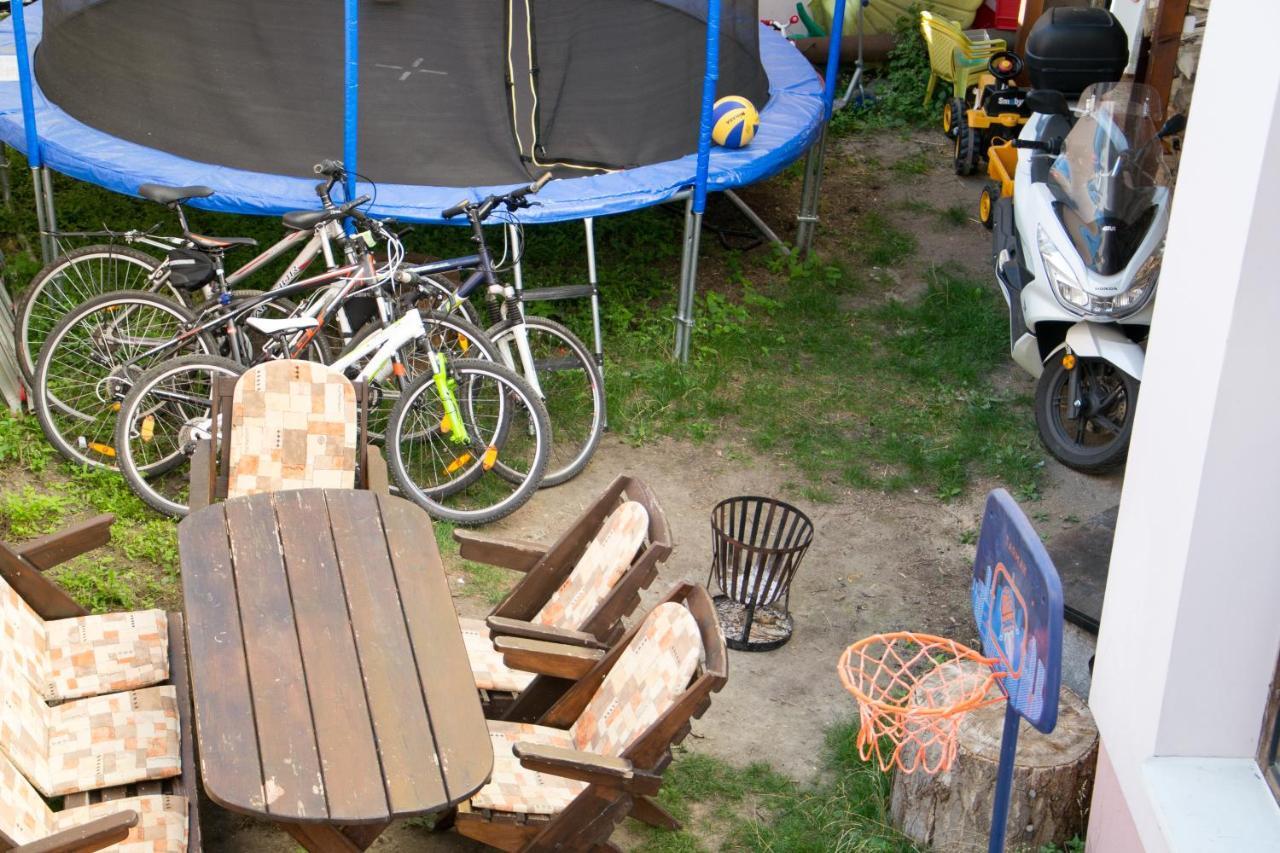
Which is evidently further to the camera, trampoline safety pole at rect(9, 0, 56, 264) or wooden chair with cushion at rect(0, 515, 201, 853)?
Answer: trampoline safety pole at rect(9, 0, 56, 264)

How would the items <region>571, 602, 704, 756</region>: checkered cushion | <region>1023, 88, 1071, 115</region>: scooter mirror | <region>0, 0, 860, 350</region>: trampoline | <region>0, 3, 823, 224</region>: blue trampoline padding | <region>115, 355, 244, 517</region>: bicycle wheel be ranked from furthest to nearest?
<region>0, 0, 860, 350</region>: trampoline → <region>1023, 88, 1071, 115</region>: scooter mirror → <region>0, 3, 823, 224</region>: blue trampoline padding → <region>115, 355, 244, 517</region>: bicycle wheel → <region>571, 602, 704, 756</region>: checkered cushion

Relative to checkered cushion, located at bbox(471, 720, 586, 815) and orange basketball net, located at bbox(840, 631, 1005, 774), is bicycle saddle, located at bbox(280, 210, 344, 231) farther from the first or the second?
orange basketball net, located at bbox(840, 631, 1005, 774)

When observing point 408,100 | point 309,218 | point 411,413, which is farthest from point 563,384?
point 408,100

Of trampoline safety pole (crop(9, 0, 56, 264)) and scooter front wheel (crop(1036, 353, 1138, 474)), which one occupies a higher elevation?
trampoline safety pole (crop(9, 0, 56, 264))

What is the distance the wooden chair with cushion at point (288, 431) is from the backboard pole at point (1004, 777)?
2462 mm

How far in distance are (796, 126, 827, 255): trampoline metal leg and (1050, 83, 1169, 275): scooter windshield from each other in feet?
6.30

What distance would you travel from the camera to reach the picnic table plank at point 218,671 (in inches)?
120

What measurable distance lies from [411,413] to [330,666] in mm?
2417

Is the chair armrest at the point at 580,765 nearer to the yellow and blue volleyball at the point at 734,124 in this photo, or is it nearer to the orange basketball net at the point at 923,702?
the orange basketball net at the point at 923,702

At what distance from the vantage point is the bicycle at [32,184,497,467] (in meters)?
5.60

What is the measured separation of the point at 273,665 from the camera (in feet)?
11.2

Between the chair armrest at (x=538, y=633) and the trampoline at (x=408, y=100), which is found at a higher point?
the trampoline at (x=408, y=100)

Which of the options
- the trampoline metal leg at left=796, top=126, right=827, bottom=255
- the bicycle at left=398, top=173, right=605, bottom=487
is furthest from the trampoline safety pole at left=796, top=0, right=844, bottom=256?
the bicycle at left=398, top=173, right=605, bottom=487

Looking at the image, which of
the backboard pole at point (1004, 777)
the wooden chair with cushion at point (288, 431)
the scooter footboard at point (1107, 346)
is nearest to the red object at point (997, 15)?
the scooter footboard at point (1107, 346)
